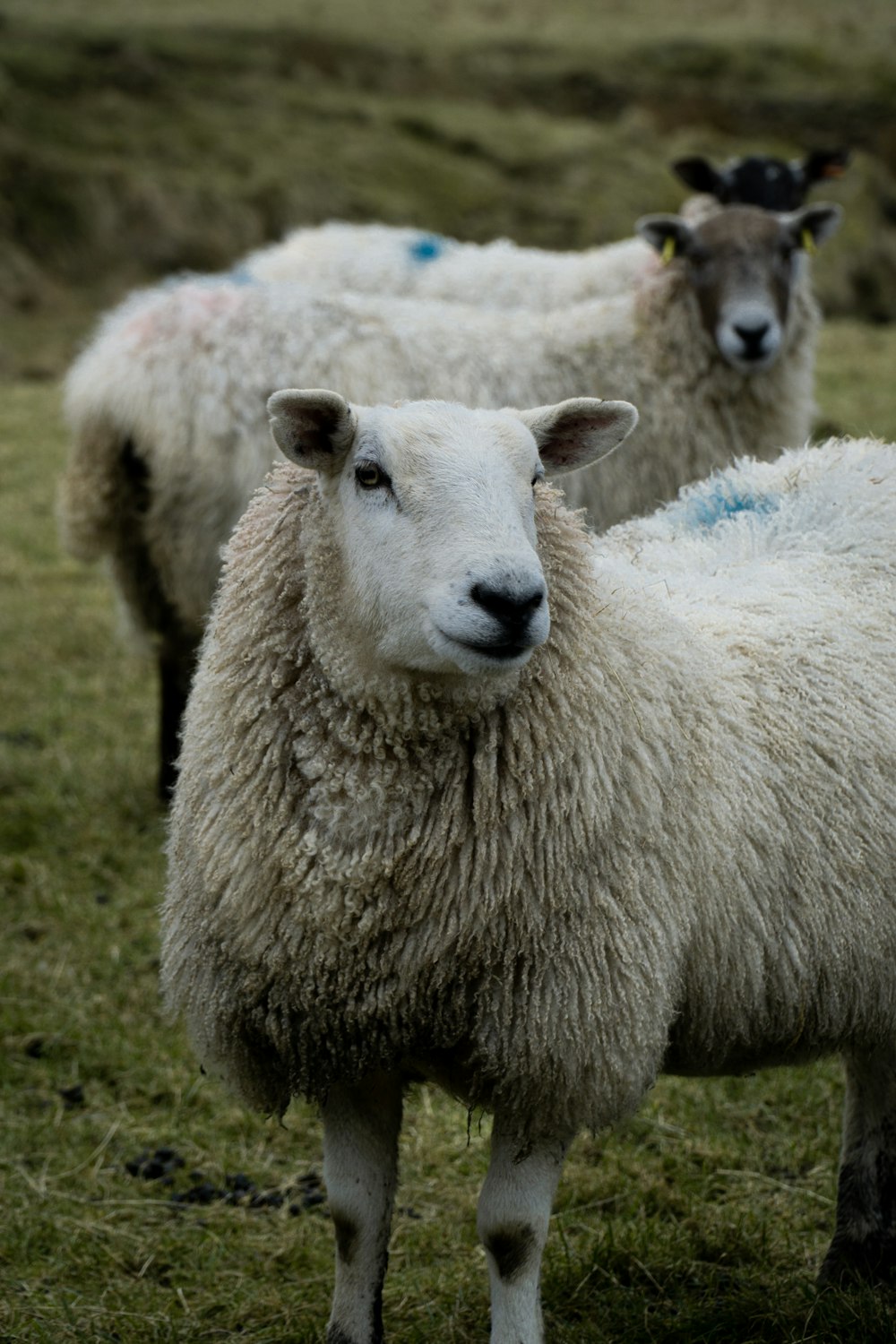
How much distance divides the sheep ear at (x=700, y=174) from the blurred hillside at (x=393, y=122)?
29.5ft

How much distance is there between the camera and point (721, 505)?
3.41 meters

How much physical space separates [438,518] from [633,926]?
0.74 m

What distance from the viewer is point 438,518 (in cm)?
247

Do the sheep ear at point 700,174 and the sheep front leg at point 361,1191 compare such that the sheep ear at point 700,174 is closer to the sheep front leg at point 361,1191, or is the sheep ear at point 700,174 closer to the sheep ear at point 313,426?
the sheep ear at point 313,426

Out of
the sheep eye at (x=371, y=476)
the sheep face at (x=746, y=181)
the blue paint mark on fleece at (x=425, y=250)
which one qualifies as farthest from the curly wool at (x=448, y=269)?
the sheep eye at (x=371, y=476)

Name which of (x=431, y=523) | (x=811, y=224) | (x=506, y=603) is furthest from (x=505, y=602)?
(x=811, y=224)

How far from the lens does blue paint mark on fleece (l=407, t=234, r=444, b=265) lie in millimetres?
7797

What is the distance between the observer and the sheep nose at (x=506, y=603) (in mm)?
2338

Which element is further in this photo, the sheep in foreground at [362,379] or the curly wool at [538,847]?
the sheep in foreground at [362,379]

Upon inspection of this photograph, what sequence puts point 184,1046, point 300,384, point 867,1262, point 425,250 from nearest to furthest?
point 867,1262 → point 184,1046 → point 300,384 → point 425,250

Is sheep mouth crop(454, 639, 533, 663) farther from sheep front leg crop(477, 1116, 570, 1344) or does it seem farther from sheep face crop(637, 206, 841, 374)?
sheep face crop(637, 206, 841, 374)

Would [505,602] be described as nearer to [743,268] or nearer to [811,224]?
[743,268]

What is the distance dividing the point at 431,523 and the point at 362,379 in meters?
3.11

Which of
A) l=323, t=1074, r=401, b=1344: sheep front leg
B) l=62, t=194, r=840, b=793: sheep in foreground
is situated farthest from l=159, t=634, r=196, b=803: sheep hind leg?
l=323, t=1074, r=401, b=1344: sheep front leg
